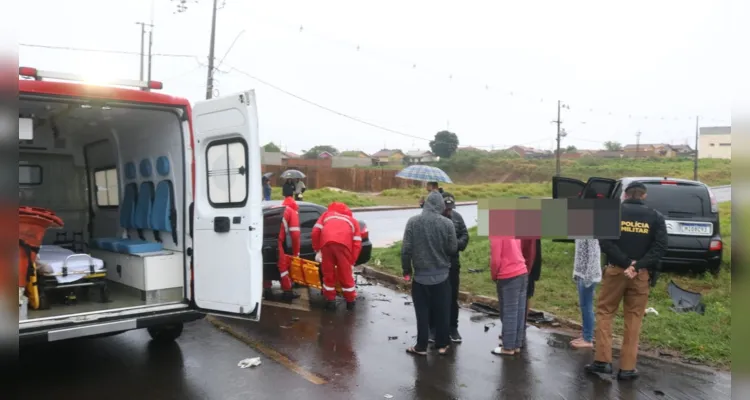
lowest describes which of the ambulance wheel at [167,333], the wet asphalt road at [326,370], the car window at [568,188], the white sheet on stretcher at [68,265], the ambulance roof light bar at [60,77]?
the wet asphalt road at [326,370]

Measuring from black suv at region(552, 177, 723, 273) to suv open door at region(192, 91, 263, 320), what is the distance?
478cm

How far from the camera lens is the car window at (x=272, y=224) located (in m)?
8.88

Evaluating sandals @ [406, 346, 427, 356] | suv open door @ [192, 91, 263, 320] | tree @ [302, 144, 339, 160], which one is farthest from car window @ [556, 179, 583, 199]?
tree @ [302, 144, 339, 160]

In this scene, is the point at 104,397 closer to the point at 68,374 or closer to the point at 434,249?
the point at 68,374

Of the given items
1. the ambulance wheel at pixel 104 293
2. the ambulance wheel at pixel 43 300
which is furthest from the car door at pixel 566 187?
the ambulance wheel at pixel 43 300

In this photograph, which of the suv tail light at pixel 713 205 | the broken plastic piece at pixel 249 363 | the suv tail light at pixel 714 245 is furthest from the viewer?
the suv tail light at pixel 713 205

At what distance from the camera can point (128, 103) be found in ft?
17.0

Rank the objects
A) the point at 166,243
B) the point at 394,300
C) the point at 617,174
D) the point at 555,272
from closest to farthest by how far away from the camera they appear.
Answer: the point at 166,243
the point at 394,300
the point at 555,272
the point at 617,174

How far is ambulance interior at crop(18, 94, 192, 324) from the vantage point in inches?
224

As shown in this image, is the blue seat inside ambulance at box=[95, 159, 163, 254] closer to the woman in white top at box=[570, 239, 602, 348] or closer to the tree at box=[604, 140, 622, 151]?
the woman in white top at box=[570, 239, 602, 348]

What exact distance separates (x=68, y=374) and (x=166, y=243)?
163cm

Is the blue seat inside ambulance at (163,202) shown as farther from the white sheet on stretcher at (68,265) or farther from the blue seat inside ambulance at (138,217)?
the white sheet on stretcher at (68,265)

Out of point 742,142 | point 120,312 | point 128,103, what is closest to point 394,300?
point 120,312

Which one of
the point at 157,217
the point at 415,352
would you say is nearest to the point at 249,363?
the point at 415,352
